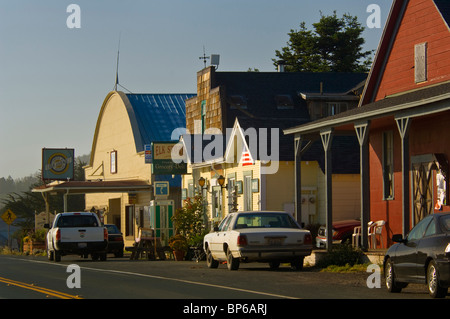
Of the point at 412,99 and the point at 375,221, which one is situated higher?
the point at 412,99

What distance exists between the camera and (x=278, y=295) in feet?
52.9

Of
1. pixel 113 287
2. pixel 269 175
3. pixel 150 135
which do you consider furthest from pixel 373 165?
pixel 150 135

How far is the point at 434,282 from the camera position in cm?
1526

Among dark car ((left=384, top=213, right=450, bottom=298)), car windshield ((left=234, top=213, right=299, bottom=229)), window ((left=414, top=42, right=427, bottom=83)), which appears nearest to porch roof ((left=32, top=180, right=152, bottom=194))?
car windshield ((left=234, top=213, right=299, bottom=229))

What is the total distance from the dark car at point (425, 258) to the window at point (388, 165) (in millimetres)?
11137

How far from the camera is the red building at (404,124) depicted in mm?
24016

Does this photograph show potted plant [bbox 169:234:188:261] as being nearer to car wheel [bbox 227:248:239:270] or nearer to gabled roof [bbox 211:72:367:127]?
car wheel [bbox 227:248:239:270]

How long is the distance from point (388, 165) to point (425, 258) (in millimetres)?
13461

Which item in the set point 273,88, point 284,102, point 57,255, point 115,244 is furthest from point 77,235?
point 273,88

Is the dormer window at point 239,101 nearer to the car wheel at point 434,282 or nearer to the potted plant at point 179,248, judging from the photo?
the potted plant at point 179,248

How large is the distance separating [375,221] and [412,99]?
778 centimetres

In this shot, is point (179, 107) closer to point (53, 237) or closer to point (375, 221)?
point (53, 237)

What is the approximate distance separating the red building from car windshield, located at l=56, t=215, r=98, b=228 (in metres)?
8.96

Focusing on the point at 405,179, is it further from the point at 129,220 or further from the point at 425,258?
the point at 129,220
